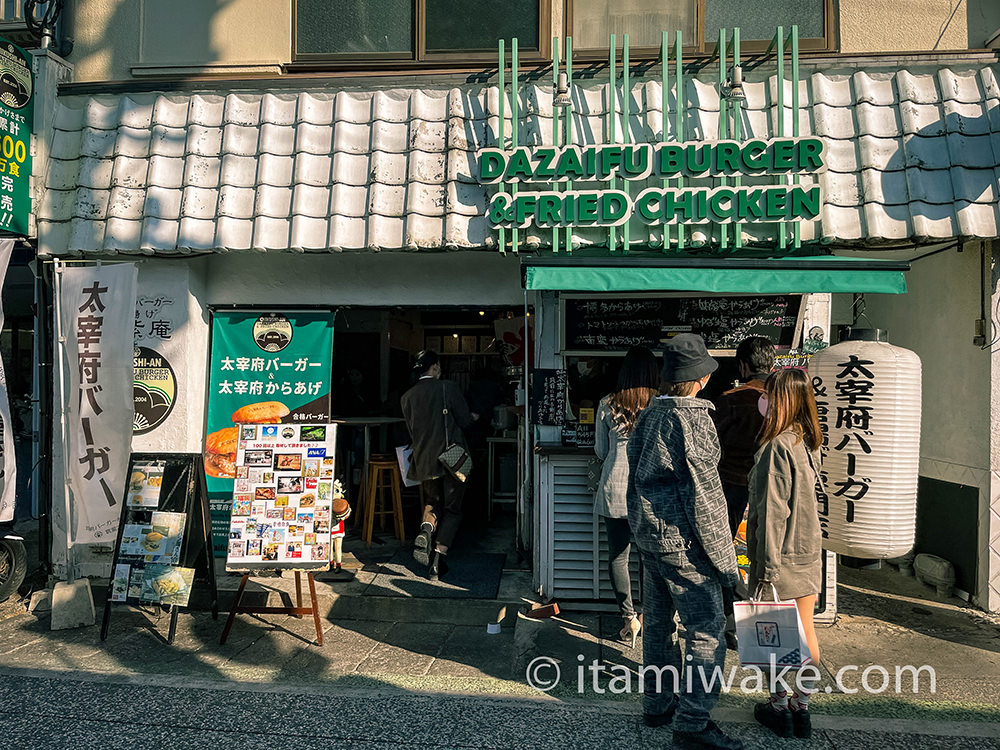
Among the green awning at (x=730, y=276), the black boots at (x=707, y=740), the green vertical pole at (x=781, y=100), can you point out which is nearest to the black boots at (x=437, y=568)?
the green awning at (x=730, y=276)

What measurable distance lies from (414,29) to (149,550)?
5363 mm

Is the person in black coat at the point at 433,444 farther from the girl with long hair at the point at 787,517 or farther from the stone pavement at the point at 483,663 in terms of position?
the girl with long hair at the point at 787,517

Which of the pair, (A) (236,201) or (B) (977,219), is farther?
(A) (236,201)

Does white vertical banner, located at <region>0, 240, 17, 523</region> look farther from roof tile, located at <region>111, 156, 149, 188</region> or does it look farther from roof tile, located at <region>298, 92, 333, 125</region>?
roof tile, located at <region>298, 92, 333, 125</region>

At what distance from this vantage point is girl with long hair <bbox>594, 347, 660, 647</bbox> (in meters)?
5.43

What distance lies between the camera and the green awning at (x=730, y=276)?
527cm

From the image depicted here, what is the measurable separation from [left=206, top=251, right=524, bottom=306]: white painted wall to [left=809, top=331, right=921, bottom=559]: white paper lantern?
2.96m

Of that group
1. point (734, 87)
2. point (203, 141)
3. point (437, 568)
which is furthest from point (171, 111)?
point (734, 87)

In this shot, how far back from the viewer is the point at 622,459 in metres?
5.50

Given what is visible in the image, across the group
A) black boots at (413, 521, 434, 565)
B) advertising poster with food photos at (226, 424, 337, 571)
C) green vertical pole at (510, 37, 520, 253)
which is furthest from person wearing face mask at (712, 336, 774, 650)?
advertising poster with food photos at (226, 424, 337, 571)

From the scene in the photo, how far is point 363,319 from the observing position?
10.7 metres

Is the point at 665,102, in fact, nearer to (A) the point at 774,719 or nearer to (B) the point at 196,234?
(B) the point at 196,234

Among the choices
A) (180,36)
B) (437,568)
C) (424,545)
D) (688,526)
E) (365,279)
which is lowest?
(437,568)

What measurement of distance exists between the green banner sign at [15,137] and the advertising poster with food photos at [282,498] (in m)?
2.96
